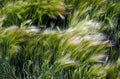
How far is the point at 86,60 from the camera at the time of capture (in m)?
1.63

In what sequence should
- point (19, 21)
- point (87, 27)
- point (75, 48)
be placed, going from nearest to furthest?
point (75, 48) < point (87, 27) < point (19, 21)

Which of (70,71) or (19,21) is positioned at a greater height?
(19,21)

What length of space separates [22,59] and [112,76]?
1.59ft

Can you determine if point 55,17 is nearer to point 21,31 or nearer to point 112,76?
point 21,31

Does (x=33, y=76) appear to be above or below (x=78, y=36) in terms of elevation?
below

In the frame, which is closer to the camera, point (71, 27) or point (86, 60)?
point (86, 60)

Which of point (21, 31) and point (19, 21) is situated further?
point (19, 21)

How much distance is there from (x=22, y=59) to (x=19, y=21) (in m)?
0.24

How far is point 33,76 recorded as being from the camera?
1746mm

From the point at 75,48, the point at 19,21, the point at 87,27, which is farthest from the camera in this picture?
the point at 19,21

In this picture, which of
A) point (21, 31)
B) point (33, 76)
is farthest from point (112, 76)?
point (21, 31)

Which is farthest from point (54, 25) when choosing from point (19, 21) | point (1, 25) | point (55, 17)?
point (1, 25)

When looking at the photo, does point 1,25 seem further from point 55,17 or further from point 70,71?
point 70,71

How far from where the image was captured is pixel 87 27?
5.63 ft
